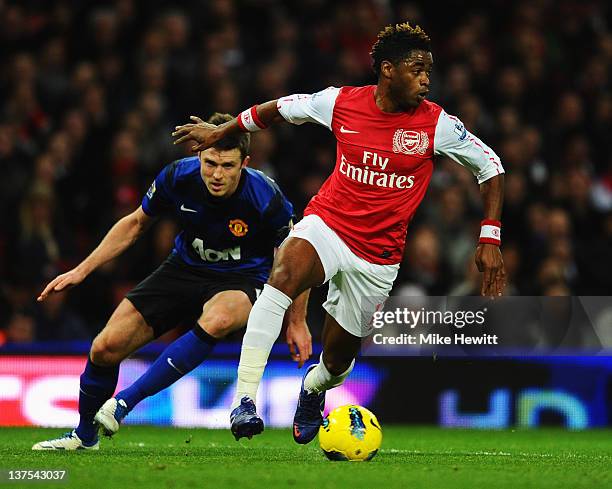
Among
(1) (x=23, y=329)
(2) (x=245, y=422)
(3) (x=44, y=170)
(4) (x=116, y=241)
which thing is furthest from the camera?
(3) (x=44, y=170)

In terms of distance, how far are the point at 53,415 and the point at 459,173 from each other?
478 centimetres

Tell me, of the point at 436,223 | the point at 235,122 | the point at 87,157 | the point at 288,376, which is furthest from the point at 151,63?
the point at 235,122

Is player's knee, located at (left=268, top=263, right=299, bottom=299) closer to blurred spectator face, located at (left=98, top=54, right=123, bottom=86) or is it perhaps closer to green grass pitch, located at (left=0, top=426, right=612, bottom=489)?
green grass pitch, located at (left=0, top=426, right=612, bottom=489)

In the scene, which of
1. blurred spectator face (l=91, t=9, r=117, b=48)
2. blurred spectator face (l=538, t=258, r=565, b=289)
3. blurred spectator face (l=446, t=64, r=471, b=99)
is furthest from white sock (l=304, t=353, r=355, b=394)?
blurred spectator face (l=446, t=64, r=471, b=99)

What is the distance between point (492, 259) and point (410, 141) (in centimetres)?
77

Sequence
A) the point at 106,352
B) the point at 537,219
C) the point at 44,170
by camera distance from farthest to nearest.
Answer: the point at 537,219 → the point at 44,170 → the point at 106,352

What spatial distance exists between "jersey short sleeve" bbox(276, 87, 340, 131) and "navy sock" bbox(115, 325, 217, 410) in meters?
1.33

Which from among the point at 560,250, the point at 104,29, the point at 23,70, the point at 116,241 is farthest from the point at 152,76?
the point at 116,241

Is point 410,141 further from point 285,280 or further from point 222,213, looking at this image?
point 222,213

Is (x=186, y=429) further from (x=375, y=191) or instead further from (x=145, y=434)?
(x=375, y=191)

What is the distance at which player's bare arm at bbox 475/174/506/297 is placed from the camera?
22.0 feet

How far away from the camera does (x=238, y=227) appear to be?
299 inches

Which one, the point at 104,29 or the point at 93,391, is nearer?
the point at 93,391

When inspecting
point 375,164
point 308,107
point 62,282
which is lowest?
point 62,282
